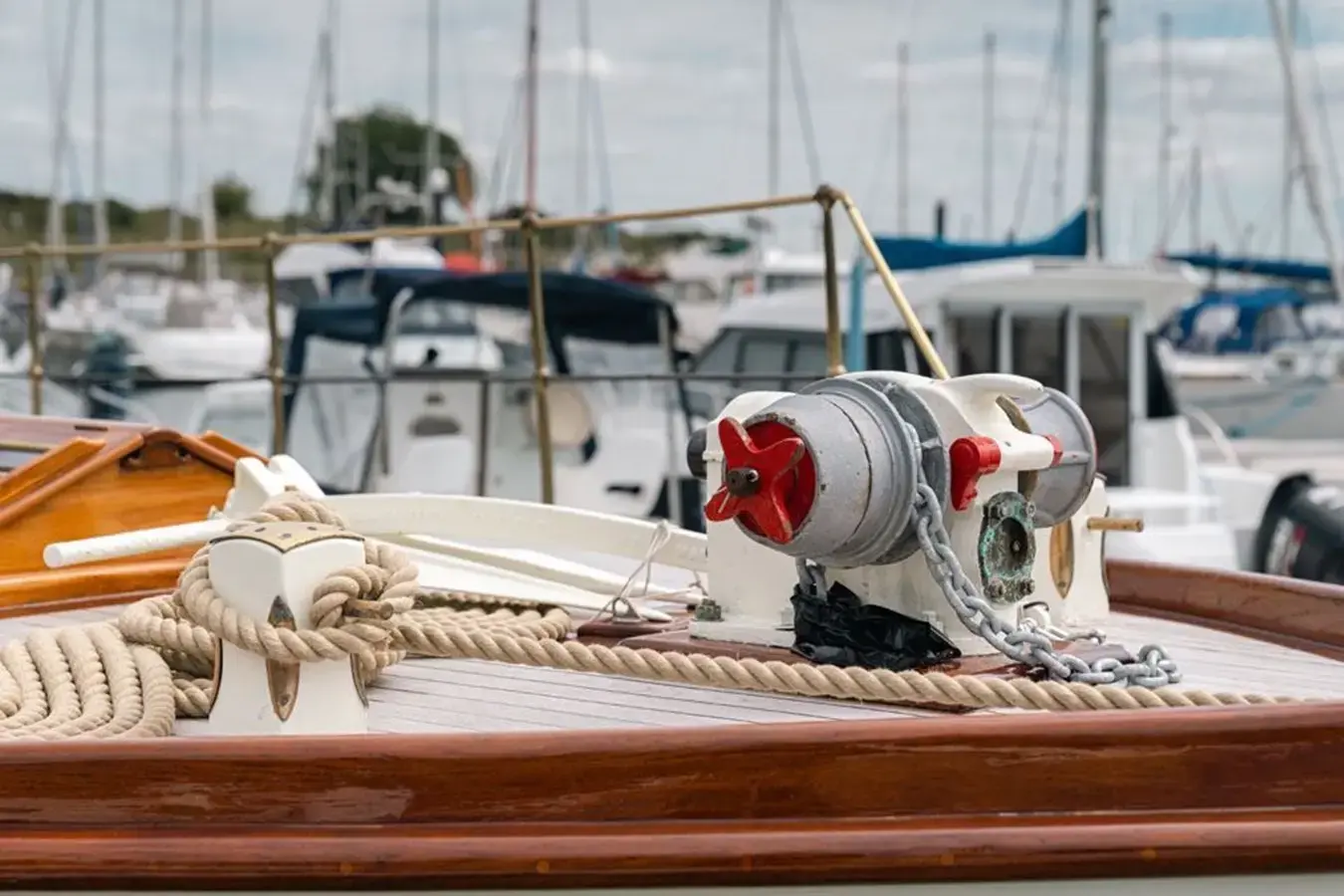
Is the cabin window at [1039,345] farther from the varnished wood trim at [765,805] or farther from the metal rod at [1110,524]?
the varnished wood trim at [765,805]

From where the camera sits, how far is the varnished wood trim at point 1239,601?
11.6ft

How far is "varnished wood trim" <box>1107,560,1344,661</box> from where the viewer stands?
3.55 metres

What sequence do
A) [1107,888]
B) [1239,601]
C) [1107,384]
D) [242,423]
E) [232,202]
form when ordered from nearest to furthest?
1. [1107,888]
2. [1239,601]
3. [1107,384]
4. [242,423]
5. [232,202]

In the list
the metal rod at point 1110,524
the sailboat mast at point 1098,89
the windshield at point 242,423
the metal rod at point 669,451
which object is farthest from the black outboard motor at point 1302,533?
the windshield at point 242,423

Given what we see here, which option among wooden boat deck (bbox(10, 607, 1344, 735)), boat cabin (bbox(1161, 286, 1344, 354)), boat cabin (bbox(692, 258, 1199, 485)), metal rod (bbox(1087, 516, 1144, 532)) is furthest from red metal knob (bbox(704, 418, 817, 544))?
boat cabin (bbox(1161, 286, 1344, 354))

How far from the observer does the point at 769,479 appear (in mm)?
2680

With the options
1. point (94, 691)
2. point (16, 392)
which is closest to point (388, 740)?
point (94, 691)

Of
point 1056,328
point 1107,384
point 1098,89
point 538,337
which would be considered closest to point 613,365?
point 1056,328

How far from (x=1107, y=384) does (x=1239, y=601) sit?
6958mm

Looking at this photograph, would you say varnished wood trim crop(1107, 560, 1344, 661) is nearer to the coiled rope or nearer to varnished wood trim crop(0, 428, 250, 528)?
the coiled rope

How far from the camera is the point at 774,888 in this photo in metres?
2.29

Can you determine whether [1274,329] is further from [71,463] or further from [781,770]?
[781,770]

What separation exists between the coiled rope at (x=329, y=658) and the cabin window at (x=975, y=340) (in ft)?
24.4

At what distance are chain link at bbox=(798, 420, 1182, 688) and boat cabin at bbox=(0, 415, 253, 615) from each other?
223 cm
